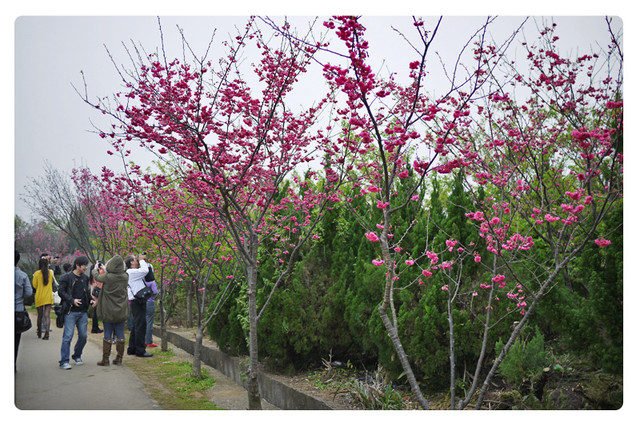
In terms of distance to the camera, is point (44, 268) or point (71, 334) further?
point (44, 268)

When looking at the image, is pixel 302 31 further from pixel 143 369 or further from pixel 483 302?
pixel 143 369

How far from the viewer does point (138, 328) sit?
194 inches

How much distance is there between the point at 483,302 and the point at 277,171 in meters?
1.69

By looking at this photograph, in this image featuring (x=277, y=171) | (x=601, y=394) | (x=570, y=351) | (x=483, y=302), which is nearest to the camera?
(x=601, y=394)

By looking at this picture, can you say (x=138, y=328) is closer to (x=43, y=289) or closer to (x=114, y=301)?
(x=114, y=301)

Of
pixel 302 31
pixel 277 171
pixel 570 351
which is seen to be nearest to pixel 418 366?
pixel 570 351

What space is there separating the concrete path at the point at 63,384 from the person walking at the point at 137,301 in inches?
38.9

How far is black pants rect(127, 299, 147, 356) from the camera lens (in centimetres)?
483

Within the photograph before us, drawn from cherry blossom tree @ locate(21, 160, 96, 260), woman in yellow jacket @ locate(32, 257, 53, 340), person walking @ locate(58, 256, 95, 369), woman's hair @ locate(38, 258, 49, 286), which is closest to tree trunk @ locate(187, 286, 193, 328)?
cherry blossom tree @ locate(21, 160, 96, 260)

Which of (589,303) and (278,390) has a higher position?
(589,303)

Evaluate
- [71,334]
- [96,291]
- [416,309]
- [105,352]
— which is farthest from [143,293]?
[416,309]

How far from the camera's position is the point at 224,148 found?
122 inches

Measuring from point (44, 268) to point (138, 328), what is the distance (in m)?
1.11

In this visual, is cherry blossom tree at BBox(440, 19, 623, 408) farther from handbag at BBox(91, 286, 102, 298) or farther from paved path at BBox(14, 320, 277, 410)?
handbag at BBox(91, 286, 102, 298)
